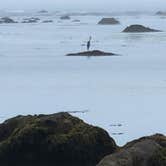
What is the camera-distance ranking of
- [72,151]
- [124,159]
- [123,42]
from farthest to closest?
[123,42] → [72,151] → [124,159]

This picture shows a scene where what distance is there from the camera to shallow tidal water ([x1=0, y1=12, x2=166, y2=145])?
44.6 ft

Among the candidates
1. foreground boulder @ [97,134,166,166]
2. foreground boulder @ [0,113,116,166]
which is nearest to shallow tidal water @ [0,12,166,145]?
foreground boulder @ [0,113,116,166]

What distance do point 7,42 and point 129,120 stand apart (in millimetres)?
24058

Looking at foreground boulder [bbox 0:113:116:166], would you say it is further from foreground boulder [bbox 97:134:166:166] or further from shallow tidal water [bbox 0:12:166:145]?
shallow tidal water [bbox 0:12:166:145]

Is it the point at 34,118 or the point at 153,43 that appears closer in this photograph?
the point at 34,118

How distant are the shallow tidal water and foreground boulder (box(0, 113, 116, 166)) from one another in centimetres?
276

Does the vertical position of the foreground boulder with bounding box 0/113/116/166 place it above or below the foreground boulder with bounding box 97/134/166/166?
below

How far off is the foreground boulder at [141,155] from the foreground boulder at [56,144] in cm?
63

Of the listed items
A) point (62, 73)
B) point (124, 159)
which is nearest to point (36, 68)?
point (62, 73)

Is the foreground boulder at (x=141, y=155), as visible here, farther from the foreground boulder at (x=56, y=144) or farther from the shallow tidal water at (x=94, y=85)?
the shallow tidal water at (x=94, y=85)

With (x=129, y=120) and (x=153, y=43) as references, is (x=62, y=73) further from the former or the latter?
(x=153, y=43)

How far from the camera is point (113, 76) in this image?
21.2 meters

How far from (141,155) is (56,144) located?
49.3 inches

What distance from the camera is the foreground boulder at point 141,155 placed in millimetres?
6773
